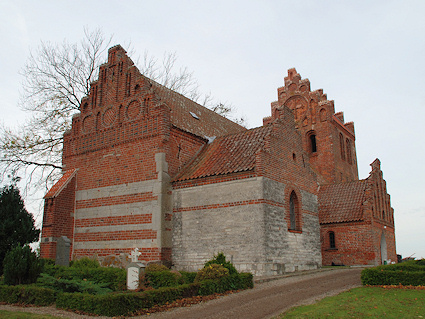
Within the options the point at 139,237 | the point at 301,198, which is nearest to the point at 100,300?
the point at 139,237

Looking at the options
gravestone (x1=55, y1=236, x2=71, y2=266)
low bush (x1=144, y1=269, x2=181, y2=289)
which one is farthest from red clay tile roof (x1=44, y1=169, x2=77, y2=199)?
low bush (x1=144, y1=269, x2=181, y2=289)

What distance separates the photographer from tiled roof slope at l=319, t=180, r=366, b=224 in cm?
2306

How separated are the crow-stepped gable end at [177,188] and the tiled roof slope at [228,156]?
0.21 feet

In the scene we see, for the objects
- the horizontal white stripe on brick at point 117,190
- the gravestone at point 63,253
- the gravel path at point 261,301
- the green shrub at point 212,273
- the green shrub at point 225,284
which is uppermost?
the horizontal white stripe on brick at point 117,190

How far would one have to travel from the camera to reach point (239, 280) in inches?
450

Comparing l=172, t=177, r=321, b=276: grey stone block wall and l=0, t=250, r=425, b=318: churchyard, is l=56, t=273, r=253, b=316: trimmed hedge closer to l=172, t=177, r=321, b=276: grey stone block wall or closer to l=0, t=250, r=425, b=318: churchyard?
l=0, t=250, r=425, b=318: churchyard

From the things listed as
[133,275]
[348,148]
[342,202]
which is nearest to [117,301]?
[133,275]

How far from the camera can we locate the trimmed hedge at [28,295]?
385 inches

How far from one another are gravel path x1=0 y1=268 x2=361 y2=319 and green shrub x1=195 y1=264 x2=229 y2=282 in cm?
81

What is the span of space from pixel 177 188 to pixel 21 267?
689cm

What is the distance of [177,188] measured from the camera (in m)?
16.3

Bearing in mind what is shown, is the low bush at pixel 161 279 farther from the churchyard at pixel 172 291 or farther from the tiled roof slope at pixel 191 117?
the tiled roof slope at pixel 191 117

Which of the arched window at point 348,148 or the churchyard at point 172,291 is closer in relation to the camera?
the churchyard at point 172,291

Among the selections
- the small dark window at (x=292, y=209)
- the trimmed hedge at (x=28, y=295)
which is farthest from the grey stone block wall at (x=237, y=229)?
the trimmed hedge at (x=28, y=295)
